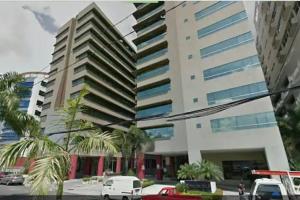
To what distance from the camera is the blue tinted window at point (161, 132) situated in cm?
2908

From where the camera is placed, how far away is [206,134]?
80.7ft

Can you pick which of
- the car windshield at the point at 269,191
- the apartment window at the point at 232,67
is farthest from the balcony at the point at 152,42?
the car windshield at the point at 269,191

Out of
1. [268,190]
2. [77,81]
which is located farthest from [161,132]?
[77,81]

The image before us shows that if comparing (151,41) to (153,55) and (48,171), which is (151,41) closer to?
(153,55)

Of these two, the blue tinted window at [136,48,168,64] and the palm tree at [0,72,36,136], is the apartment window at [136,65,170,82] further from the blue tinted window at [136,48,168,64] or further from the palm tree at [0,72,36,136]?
the palm tree at [0,72,36,136]

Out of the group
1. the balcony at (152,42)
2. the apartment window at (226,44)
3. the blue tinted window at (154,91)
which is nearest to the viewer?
the apartment window at (226,44)

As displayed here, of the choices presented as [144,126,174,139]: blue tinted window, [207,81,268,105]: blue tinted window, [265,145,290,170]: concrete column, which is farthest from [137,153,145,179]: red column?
[265,145,290,170]: concrete column

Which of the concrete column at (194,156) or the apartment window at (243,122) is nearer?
the apartment window at (243,122)

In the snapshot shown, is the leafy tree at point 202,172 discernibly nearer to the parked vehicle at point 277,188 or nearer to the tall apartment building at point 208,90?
the tall apartment building at point 208,90

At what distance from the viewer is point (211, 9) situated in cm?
2950

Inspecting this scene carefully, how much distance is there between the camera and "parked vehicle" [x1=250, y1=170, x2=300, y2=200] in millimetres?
10258

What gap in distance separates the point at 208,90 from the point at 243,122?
19.4ft

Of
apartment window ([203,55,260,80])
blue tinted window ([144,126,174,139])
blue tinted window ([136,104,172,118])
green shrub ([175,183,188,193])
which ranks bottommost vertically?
green shrub ([175,183,188,193])

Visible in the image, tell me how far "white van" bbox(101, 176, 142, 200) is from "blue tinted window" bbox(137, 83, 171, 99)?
1774 centimetres
